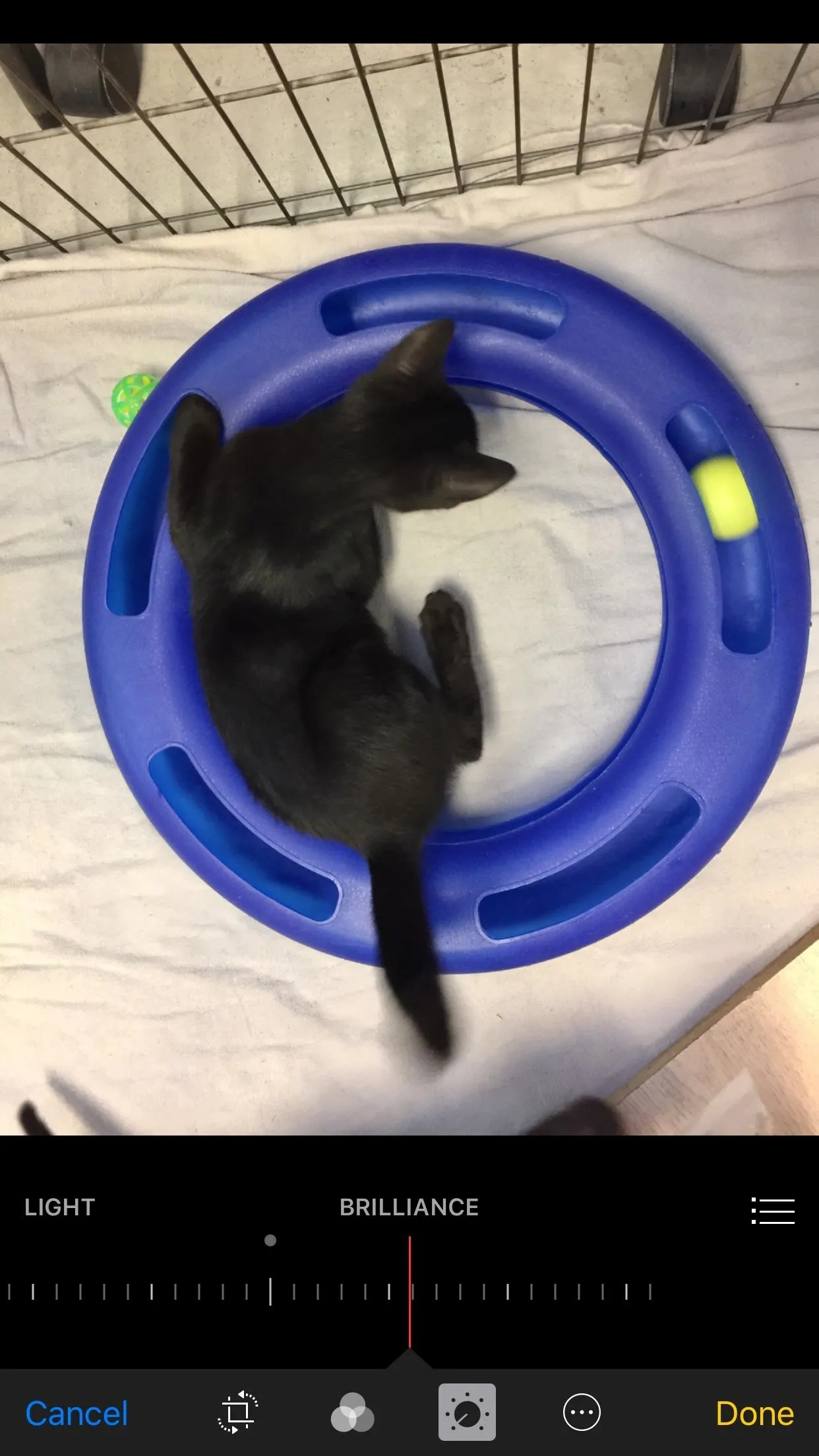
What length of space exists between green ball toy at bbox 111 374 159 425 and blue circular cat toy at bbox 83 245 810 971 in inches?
4.4

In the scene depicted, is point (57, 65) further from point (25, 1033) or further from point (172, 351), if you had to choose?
point (25, 1033)

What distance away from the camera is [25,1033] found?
4.44 ft

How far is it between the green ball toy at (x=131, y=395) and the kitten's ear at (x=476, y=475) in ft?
1.77

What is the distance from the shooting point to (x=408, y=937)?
3.64ft

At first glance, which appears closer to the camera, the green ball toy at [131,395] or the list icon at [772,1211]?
the list icon at [772,1211]

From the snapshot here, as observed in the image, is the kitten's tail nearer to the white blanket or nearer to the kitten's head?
the white blanket

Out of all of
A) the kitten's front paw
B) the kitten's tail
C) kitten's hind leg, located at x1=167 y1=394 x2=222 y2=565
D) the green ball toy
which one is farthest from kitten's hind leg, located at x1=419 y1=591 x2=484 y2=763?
the green ball toy

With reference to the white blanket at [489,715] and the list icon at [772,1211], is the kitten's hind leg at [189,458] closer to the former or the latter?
the white blanket at [489,715]

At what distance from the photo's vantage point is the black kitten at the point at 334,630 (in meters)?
1.07

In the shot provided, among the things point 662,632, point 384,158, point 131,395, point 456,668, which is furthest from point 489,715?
point 384,158

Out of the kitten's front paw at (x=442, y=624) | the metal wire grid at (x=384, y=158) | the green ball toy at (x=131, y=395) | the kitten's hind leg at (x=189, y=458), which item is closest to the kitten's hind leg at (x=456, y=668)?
the kitten's front paw at (x=442, y=624)

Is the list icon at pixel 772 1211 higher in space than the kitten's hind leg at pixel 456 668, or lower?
lower

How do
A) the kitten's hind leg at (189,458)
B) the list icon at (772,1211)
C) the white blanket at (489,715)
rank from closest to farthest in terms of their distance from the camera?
the list icon at (772,1211) < the kitten's hind leg at (189,458) < the white blanket at (489,715)

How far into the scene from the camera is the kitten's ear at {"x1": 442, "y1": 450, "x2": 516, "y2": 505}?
994mm
